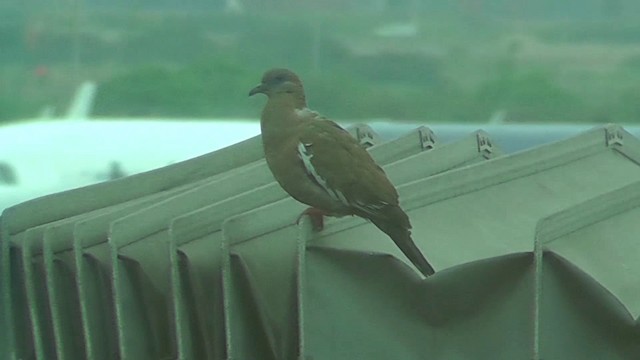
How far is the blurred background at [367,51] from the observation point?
17.0 meters

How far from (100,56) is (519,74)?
526 cm

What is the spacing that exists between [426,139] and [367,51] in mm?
15038

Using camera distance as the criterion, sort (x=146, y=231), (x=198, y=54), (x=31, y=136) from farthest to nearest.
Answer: (x=198, y=54)
(x=31, y=136)
(x=146, y=231)

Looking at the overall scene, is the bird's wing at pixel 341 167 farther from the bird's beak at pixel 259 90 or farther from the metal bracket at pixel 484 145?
the metal bracket at pixel 484 145

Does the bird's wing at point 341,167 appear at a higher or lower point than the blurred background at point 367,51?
lower

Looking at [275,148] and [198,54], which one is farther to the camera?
[198,54]

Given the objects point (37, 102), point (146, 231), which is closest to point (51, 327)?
point (146, 231)

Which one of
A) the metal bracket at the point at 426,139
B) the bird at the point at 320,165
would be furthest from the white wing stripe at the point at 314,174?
the metal bracket at the point at 426,139

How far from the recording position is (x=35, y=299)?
2807 mm

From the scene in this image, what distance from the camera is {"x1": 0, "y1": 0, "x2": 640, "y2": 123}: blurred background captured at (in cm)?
1695

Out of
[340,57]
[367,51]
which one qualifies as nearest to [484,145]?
[340,57]

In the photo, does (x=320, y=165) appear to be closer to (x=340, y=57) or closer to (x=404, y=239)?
(x=404, y=239)

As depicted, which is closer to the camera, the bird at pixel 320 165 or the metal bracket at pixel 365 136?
the bird at pixel 320 165

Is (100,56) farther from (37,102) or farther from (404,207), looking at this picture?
(404,207)
